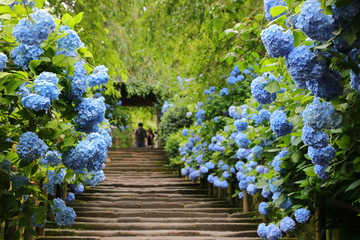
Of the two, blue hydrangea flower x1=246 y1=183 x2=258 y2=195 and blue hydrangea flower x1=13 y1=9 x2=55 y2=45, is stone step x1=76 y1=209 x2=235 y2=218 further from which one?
blue hydrangea flower x1=13 y1=9 x2=55 y2=45

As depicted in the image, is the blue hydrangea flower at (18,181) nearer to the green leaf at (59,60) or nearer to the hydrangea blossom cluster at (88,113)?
the hydrangea blossom cluster at (88,113)

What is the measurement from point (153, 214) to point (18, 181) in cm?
438

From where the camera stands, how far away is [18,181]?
2588 millimetres

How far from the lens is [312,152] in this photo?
233 centimetres

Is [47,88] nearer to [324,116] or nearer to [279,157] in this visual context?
[324,116]

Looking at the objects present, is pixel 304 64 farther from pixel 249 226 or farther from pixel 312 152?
pixel 249 226

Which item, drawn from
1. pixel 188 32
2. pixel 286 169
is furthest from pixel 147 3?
pixel 286 169

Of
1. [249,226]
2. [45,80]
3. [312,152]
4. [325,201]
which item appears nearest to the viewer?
[45,80]

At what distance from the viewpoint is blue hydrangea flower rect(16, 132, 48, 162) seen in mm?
2047

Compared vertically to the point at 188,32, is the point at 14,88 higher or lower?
lower

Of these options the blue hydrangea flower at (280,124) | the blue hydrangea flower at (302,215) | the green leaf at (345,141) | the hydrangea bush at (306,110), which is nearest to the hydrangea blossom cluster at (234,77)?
the hydrangea bush at (306,110)

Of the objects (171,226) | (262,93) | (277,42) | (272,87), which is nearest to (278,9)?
(277,42)

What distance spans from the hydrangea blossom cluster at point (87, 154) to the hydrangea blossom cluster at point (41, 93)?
0.27m

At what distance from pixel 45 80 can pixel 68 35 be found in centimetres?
30
